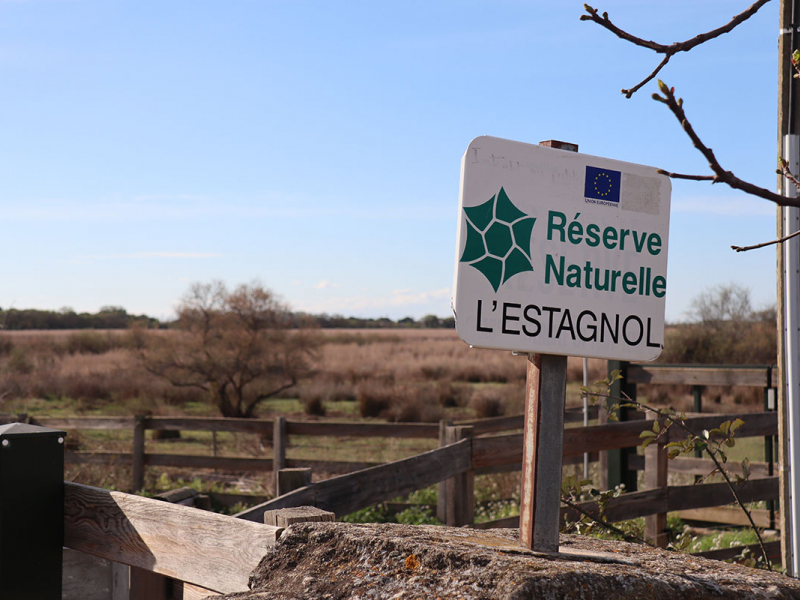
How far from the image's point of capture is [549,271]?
2.10 meters

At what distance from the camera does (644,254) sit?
224cm

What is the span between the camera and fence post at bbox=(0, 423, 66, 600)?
2398 mm

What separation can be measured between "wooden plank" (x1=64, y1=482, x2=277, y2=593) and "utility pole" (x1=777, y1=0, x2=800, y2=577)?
2.97 m

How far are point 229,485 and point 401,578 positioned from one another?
9.71 metres

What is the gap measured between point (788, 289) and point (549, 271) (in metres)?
2.44

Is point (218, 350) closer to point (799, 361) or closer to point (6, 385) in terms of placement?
point (6, 385)

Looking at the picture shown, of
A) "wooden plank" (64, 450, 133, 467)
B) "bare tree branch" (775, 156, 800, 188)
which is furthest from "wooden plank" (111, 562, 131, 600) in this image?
"wooden plank" (64, 450, 133, 467)

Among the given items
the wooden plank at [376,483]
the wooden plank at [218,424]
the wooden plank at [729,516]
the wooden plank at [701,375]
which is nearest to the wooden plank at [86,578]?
the wooden plank at [376,483]

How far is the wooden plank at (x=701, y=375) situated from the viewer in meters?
7.08

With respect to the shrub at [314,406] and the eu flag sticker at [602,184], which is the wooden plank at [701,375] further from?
the shrub at [314,406]

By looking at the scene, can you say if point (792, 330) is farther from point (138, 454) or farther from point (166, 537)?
point (138, 454)

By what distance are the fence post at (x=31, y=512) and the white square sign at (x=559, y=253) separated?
148 cm

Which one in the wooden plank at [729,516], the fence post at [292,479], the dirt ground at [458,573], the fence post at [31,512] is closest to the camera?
the dirt ground at [458,573]

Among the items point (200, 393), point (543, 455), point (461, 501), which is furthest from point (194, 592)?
point (200, 393)
